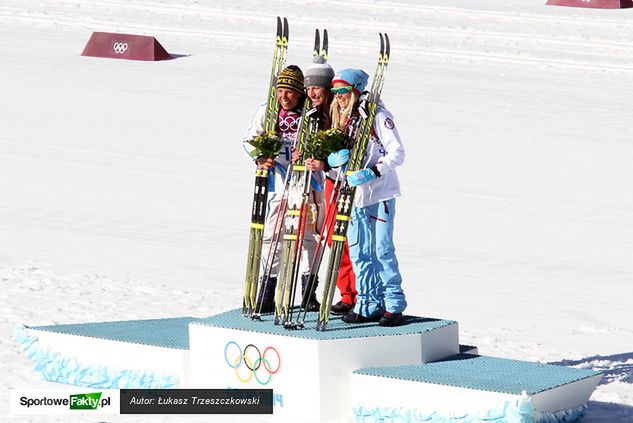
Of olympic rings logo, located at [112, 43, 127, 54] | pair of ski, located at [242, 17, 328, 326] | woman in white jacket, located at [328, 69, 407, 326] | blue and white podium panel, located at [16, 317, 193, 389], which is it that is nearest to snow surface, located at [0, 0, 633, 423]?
blue and white podium panel, located at [16, 317, 193, 389]

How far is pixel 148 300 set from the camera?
1085 cm

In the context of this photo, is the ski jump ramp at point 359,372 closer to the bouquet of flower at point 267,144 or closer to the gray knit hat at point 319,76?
the bouquet of flower at point 267,144

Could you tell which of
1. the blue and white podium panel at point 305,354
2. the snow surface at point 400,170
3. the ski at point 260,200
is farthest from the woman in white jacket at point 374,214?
the snow surface at point 400,170

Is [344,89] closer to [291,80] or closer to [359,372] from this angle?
[291,80]

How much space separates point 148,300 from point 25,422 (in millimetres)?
3225

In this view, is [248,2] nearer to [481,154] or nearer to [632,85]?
[632,85]

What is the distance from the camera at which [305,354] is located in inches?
302

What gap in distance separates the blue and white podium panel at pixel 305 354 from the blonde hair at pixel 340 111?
3.79 ft

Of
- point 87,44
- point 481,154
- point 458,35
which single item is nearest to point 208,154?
point 481,154

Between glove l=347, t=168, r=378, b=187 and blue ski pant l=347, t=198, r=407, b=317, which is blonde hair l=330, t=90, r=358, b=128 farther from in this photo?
blue ski pant l=347, t=198, r=407, b=317

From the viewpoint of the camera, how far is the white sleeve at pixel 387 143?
26.1 feet

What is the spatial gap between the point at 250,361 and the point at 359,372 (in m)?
0.65

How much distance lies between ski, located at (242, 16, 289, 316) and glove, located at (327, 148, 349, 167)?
535 millimetres

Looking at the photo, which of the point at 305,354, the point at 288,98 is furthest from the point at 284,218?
the point at 305,354
